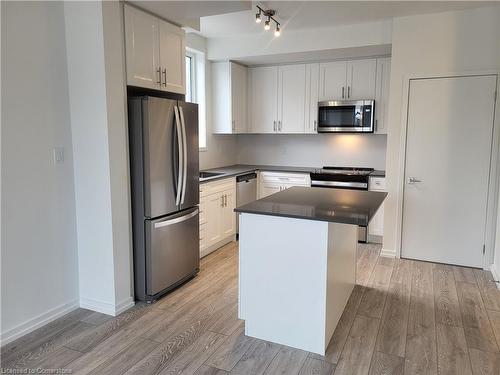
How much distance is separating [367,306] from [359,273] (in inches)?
29.1

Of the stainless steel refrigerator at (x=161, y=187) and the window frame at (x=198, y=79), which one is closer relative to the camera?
the stainless steel refrigerator at (x=161, y=187)

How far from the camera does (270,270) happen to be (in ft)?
8.04

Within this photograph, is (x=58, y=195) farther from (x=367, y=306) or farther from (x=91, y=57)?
(x=367, y=306)

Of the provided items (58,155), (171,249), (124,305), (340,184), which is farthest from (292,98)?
(124,305)

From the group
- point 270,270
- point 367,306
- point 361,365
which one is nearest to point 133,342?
point 270,270

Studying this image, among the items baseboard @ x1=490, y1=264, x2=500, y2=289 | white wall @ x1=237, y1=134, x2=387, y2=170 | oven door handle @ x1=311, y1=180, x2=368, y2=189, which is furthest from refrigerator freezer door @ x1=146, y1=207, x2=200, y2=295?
baseboard @ x1=490, y1=264, x2=500, y2=289

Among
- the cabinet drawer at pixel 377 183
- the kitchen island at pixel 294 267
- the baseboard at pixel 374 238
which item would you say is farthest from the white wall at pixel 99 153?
the baseboard at pixel 374 238

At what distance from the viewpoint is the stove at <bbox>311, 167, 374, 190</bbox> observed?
4.50 m

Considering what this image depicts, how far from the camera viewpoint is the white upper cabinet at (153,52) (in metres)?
2.84

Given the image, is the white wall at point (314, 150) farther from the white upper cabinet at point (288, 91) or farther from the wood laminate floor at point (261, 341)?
the wood laminate floor at point (261, 341)

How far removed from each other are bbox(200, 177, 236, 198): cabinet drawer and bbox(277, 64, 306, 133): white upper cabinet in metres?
1.22

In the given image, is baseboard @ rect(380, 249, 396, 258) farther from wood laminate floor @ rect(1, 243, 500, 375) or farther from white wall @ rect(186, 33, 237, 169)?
white wall @ rect(186, 33, 237, 169)

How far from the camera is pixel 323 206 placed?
8.21 feet

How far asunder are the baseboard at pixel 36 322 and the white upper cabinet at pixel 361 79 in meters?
3.86
